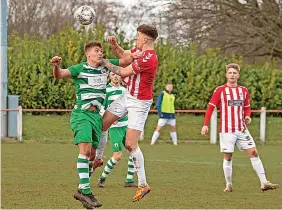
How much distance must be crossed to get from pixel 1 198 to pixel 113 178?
12.8 feet

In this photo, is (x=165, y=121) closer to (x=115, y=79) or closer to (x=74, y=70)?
(x=115, y=79)

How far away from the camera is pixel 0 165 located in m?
17.6

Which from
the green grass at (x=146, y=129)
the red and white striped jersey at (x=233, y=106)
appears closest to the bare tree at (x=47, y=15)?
the green grass at (x=146, y=129)

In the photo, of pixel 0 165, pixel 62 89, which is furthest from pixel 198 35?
pixel 0 165

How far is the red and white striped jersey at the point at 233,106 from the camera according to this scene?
1372 centimetres

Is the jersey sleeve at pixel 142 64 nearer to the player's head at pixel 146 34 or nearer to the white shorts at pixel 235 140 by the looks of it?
the player's head at pixel 146 34

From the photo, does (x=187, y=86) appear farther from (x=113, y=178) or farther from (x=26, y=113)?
(x=113, y=178)

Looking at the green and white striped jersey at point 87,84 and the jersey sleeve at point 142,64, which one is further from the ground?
the jersey sleeve at point 142,64

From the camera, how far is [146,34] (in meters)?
11.8

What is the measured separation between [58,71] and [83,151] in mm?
1095

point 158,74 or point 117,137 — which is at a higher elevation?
point 158,74

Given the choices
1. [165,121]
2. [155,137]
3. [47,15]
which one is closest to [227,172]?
[155,137]

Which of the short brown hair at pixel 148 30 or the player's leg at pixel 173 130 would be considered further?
the player's leg at pixel 173 130

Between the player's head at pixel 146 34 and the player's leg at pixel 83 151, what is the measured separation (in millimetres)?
1371
